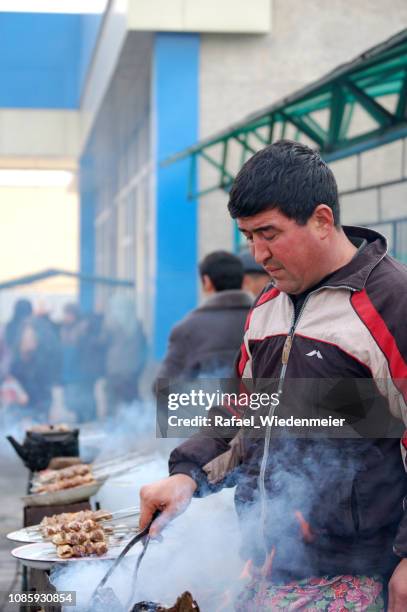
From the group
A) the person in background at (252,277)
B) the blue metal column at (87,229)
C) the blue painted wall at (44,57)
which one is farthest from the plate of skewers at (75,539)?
the blue metal column at (87,229)

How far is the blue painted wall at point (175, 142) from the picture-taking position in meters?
10.8

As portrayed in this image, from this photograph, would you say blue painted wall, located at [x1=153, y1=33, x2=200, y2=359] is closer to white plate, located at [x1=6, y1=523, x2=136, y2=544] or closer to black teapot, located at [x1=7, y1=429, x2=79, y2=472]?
black teapot, located at [x1=7, y1=429, x2=79, y2=472]

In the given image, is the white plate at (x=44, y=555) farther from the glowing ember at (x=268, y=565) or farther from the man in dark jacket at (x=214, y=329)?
the man in dark jacket at (x=214, y=329)

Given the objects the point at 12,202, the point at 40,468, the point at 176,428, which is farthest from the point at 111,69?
the point at 12,202

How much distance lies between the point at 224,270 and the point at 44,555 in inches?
108

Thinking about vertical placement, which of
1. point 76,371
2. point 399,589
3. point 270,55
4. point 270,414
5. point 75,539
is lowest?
point 76,371

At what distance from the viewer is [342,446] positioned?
2.22 m

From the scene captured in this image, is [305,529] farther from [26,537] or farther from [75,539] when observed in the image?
[26,537]

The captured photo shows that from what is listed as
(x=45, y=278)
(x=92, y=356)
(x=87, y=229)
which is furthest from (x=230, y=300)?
(x=87, y=229)

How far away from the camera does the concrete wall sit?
1084 cm

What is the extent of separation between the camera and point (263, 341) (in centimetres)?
239

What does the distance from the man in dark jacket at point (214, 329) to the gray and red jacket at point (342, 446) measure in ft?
9.07

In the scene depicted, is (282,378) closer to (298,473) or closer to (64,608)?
(298,473)

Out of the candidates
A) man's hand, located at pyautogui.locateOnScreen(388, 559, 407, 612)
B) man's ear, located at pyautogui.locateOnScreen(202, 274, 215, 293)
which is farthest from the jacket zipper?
man's ear, located at pyautogui.locateOnScreen(202, 274, 215, 293)
